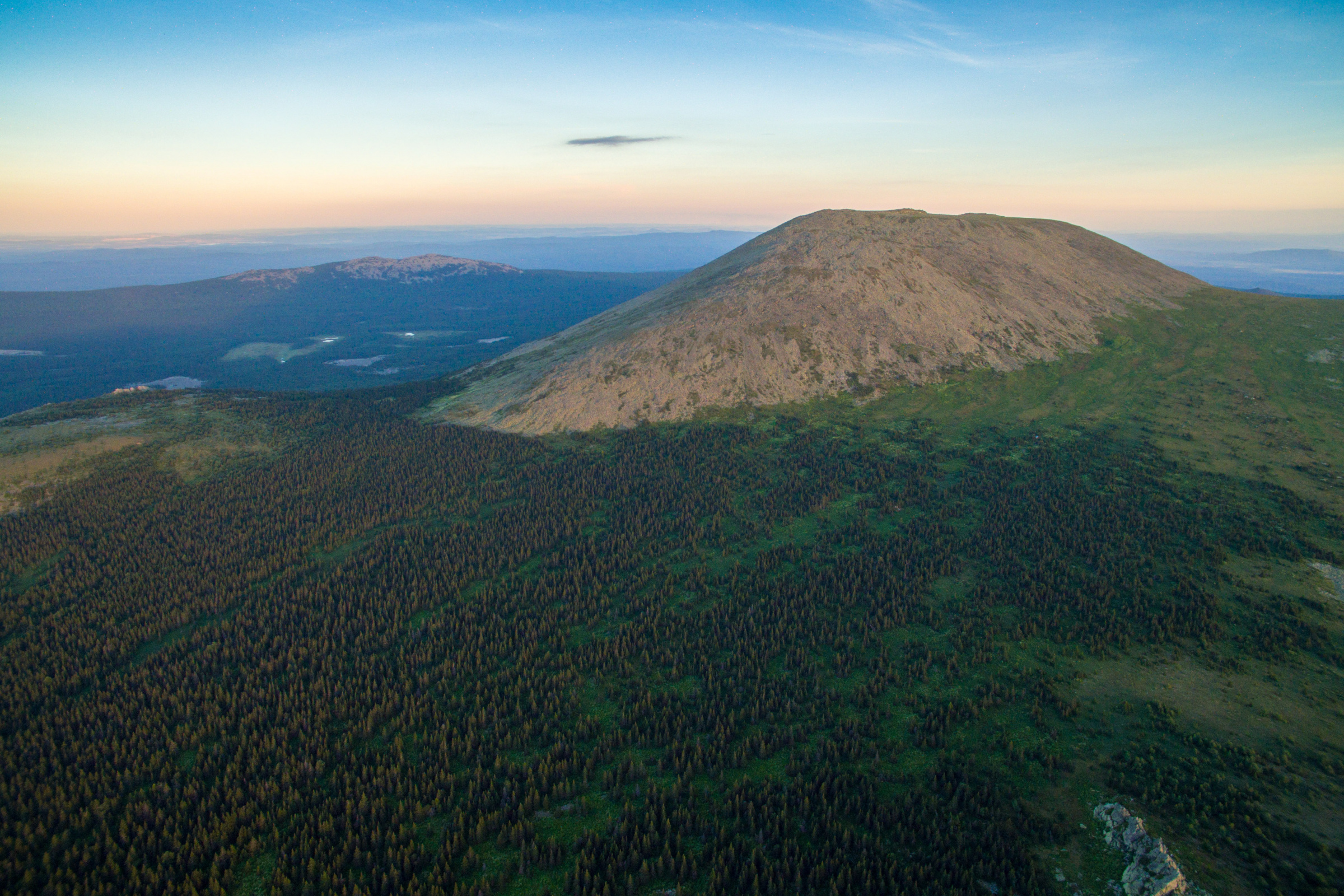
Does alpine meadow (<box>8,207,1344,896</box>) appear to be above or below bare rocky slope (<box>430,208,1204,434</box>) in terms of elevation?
below

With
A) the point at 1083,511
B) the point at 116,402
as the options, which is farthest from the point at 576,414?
the point at 116,402

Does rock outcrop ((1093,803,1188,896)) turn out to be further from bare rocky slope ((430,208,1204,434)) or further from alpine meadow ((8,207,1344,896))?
bare rocky slope ((430,208,1204,434))

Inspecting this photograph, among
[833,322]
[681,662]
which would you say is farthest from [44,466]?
[833,322]

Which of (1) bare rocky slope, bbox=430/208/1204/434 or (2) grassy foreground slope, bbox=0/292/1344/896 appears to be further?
(1) bare rocky slope, bbox=430/208/1204/434

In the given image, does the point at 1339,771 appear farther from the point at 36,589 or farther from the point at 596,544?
the point at 36,589

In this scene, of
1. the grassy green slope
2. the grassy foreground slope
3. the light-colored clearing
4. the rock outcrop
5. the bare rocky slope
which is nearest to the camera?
the rock outcrop

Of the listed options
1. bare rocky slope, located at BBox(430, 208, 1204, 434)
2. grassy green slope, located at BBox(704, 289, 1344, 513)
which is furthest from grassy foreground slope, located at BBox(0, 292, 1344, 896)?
bare rocky slope, located at BBox(430, 208, 1204, 434)

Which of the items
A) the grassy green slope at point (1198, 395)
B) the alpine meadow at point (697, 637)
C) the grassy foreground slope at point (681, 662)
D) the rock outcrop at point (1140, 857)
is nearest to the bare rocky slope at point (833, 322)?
the alpine meadow at point (697, 637)

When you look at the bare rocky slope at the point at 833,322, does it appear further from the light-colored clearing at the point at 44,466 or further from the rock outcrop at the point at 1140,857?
the rock outcrop at the point at 1140,857
